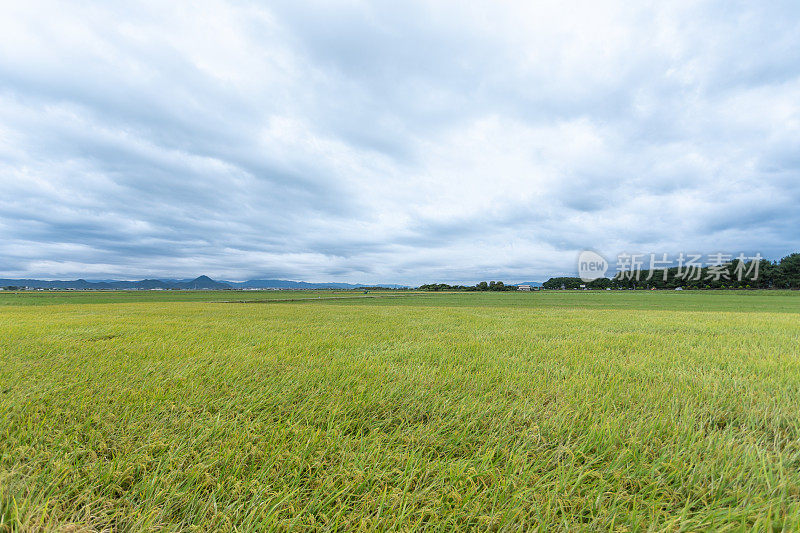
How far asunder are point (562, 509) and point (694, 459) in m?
1.16

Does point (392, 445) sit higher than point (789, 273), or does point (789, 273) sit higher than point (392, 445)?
point (789, 273)

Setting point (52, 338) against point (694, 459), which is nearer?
point (694, 459)

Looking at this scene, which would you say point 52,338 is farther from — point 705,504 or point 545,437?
point 705,504

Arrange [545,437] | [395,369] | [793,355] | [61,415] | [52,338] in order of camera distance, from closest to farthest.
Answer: [545,437] < [61,415] < [395,369] < [793,355] < [52,338]

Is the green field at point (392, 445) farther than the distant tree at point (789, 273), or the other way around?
the distant tree at point (789, 273)

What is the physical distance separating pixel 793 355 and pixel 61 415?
9.85 m

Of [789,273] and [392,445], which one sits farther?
[789,273]

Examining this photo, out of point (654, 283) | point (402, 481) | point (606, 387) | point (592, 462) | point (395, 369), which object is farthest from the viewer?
point (654, 283)

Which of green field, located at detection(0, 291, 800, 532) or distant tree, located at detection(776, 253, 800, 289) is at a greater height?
distant tree, located at detection(776, 253, 800, 289)

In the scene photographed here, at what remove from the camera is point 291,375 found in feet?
11.8

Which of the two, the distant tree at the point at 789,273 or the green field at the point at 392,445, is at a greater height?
the distant tree at the point at 789,273

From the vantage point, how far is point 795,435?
240 cm

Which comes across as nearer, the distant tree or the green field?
the green field

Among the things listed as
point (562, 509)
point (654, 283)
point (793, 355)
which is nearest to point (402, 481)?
point (562, 509)
